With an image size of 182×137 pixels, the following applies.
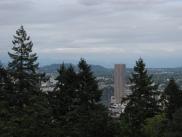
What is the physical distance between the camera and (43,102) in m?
40.5

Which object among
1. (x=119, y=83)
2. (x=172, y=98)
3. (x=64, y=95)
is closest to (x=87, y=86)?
(x=64, y=95)

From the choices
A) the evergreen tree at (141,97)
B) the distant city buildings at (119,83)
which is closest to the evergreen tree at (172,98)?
the evergreen tree at (141,97)

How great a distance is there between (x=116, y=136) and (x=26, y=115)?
6813mm

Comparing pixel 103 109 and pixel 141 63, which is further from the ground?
pixel 141 63

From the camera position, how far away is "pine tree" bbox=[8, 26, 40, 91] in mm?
46062

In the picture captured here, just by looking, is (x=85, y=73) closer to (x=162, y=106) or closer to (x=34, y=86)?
(x=34, y=86)

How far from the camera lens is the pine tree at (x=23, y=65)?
46.1 m

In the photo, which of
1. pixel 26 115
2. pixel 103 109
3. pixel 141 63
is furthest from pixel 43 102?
pixel 141 63

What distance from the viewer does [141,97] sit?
4791 centimetres

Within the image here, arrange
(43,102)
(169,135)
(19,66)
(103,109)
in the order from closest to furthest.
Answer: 1. (169,135)
2. (43,102)
3. (103,109)
4. (19,66)

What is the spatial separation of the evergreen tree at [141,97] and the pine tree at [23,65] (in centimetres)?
810

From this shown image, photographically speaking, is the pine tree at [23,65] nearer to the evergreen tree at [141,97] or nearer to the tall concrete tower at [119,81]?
the evergreen tree at [141,97]

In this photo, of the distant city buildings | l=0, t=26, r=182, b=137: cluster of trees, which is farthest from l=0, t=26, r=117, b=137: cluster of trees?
the distant city buildings

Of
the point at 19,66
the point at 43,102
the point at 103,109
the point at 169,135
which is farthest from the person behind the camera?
the point at 19,66
